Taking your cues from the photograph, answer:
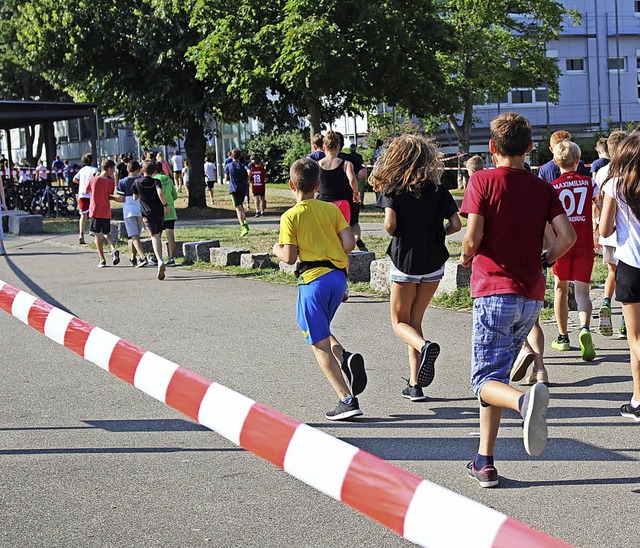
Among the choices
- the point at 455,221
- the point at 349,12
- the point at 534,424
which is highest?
the point at 349,12

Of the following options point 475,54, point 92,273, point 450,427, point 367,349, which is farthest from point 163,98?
point 450,427

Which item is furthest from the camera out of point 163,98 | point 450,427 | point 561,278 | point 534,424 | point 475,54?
point 475,54

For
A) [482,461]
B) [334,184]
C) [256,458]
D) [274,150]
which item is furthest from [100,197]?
[274,150]

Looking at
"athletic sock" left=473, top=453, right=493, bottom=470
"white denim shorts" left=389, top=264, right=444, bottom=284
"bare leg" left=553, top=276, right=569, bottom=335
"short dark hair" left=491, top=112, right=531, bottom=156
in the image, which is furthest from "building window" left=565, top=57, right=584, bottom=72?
"athletic sock" left=473, top=453, right=493, bottom=470

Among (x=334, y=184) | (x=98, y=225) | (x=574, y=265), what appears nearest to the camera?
(x=574, y=265)

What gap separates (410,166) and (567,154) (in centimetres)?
201

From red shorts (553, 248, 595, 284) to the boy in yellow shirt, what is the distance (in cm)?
242

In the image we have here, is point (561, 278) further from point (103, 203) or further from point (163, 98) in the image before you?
point (163, 98)

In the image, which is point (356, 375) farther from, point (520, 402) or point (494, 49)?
point (494, 49)

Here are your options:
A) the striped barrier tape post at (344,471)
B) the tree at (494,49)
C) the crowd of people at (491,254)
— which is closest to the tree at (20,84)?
the tree at (494,49)

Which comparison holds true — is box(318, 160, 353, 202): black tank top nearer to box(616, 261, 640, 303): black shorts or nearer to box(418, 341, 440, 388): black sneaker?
box(418, 341, 440, 388): black sneaker

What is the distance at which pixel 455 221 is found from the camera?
22.7 feet

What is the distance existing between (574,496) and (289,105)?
91.0 ft

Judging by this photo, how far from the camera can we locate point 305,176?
6.57 m
